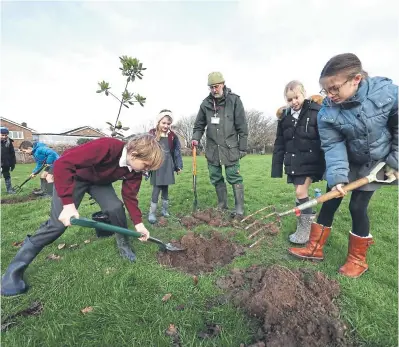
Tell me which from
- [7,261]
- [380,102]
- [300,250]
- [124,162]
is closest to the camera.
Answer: [380,102]

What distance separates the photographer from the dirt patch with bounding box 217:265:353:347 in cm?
207

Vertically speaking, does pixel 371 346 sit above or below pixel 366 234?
below

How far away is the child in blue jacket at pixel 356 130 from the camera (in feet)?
8.59

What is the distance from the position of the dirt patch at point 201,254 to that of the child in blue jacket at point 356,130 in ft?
4.43

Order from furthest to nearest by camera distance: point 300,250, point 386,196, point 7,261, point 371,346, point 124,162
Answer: point 386,196 < point 7,261 < point 300,250 < point 124,162 < point 371,346

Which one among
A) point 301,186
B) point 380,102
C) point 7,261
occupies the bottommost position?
point 7,261

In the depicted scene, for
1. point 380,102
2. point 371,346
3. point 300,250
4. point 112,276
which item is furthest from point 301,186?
point 112,276

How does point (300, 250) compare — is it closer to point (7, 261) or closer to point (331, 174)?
point (331, 174)

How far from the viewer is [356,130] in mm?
2760

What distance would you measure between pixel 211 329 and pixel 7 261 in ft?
9.99

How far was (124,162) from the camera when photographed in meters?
3.12

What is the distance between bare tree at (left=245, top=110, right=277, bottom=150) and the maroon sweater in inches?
1982

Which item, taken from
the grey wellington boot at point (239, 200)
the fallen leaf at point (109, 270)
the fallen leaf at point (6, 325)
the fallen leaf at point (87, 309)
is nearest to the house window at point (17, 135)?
the grey wellington boot at point (239, 200)

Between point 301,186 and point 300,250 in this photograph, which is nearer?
point 300,250
